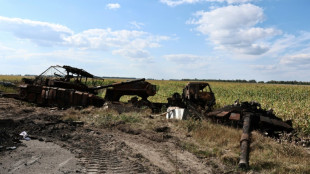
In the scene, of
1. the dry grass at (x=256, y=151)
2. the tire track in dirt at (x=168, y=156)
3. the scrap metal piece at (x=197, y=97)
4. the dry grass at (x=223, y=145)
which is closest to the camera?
the tire track in dirt at (x=168, y=156)

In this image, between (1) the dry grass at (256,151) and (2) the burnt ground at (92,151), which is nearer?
(2) the burnt ground at (92,151)

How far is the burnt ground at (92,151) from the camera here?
5.10 metres

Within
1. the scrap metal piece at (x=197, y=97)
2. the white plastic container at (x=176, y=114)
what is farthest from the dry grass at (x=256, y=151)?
the scrap metal piece at (x=197, y=97)

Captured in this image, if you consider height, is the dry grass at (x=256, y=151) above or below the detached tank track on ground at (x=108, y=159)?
above

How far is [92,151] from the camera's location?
6.18 meters

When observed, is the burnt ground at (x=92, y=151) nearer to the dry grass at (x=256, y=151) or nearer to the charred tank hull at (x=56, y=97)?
the dry grass at (x=256, y=151)

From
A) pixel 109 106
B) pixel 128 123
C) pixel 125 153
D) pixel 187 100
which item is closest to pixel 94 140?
pixel 125 153

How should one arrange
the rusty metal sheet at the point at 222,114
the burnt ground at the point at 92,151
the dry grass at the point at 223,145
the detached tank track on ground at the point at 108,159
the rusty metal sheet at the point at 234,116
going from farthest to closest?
the rusty metal sheet at the point at 222,114 → the rusty metal sheet at the point at 234,116 → the dry grass at the point at 223,145 → the burnt ground at the point at 92,151 → the detached tank track on ground at the point at 108,159

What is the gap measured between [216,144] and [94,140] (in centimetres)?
341

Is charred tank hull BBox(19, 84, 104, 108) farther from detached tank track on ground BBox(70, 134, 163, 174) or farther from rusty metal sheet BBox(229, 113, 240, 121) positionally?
rusty metal sheet BBox(229, 113, 240, 121)

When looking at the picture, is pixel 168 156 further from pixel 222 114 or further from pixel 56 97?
pixel 56 97

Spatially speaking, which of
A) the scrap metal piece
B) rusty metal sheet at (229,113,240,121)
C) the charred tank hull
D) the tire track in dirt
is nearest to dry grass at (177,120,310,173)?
the tire track in dirt

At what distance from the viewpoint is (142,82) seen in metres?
14.2

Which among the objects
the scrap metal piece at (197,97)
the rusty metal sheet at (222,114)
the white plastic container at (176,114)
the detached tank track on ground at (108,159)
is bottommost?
the detached tank track on ground at (108,159)
